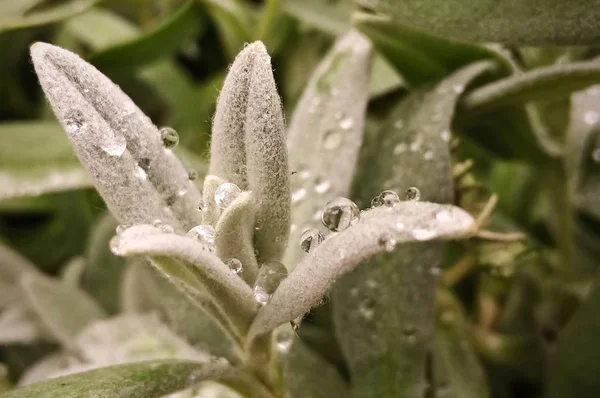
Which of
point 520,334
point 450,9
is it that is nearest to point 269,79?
point 450,9

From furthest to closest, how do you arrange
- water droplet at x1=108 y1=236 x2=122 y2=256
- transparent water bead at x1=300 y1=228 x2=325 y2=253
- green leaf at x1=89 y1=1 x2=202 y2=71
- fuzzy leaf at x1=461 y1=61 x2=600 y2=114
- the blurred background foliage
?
green leaf at x1=89 y1=1 x2=202 y2=71 → the blurred background foliage → fuzzy leaf at x1=461 y1=61 x2=600 y2=114 → transparent water bead at x1=300 y1=228 x2=325 y2=253 → water droplet at x1=108 y1=236 x2=122 y2=256

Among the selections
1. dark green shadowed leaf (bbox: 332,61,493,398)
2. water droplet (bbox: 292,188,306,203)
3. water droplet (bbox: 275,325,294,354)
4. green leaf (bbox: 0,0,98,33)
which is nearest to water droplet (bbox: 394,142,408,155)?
dark green shadowed leaf (bbox: 332,61,493,398)

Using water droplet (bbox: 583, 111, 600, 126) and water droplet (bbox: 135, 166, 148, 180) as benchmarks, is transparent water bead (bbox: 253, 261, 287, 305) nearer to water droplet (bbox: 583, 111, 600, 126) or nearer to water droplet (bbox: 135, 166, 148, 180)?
water droplet (bbox: 135, 166, 148, 180)

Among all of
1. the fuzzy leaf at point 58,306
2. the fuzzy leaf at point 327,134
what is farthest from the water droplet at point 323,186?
the fuzzy leaf at point 58,306

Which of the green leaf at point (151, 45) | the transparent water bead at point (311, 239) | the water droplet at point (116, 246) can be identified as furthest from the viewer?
the green leaf at point (151, 45)

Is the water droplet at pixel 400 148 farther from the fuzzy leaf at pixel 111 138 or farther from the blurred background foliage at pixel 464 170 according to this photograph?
the fuzzy leaf at pixel 111 138
